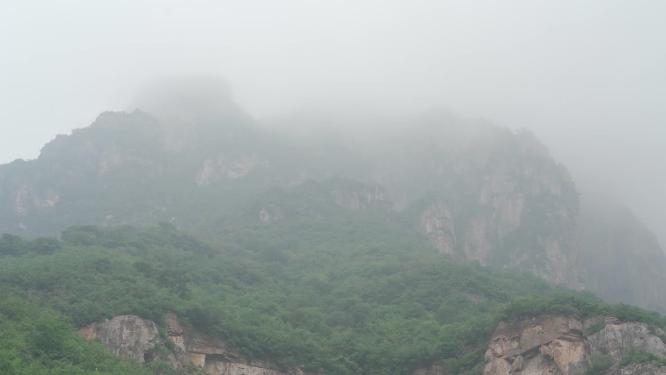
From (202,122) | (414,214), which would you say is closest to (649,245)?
(414,214)

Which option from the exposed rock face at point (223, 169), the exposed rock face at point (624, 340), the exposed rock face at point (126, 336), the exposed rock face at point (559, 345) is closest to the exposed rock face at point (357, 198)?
the exposed rock face at point (223, 169)

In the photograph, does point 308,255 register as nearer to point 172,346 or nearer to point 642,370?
point 172,346

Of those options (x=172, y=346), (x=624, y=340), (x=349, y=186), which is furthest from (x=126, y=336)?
(x=349, y=186)

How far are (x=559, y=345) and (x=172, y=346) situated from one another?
84.3 feet

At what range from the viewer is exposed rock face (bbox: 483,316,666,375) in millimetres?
55469

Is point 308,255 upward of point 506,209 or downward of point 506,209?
downward

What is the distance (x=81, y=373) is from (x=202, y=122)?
116687 mm

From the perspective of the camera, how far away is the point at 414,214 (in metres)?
127

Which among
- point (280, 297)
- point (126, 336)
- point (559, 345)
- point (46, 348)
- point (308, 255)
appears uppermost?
point (308, 255)

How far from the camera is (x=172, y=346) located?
2179 inches

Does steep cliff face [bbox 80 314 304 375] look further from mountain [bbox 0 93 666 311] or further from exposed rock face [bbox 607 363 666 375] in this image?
mountain [bbox 0 93 666 311]

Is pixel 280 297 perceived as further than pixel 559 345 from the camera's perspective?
Yes

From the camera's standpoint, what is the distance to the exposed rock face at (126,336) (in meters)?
52.9

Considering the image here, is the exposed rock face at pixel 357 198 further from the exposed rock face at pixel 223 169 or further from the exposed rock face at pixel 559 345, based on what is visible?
the exposed rock face at pixel 559 345
